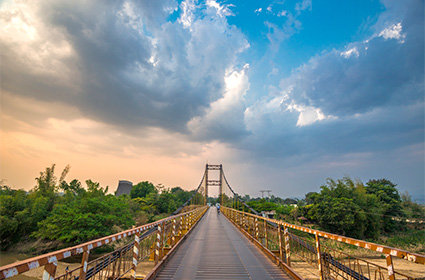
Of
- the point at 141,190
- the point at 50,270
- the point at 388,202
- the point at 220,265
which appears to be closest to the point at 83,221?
the point at 220,265

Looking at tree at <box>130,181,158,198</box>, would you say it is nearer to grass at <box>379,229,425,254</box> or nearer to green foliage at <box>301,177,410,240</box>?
green foliage at <box>301,177,410,240</box>

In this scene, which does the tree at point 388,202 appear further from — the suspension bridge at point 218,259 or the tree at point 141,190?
the tree at point 141,190

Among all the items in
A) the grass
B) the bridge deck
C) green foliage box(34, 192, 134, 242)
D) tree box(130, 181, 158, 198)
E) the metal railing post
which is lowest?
the grass

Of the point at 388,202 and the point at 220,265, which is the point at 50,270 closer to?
the point at 220,265

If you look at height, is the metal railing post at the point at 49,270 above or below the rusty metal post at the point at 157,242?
above

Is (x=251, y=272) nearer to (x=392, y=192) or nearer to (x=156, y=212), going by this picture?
(x=156, y=212)

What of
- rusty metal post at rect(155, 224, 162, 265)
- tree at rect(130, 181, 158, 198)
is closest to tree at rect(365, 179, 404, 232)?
rusty metal post at rect(155, 224, 162, 265)

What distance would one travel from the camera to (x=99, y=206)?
61.8 feet

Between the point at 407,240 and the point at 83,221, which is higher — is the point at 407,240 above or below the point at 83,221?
below

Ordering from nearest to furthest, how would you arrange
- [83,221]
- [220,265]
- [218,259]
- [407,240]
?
1. [220,265]
2. [218,259]
3. [83,221]
4. [407,240]

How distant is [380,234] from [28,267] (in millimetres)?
40362

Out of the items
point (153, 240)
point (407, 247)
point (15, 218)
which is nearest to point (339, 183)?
point (407, 247)

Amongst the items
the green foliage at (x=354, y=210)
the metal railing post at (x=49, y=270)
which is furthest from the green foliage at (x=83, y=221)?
the green foliage at (x=354, y=210)

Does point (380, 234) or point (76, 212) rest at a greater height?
point (76, 212)
